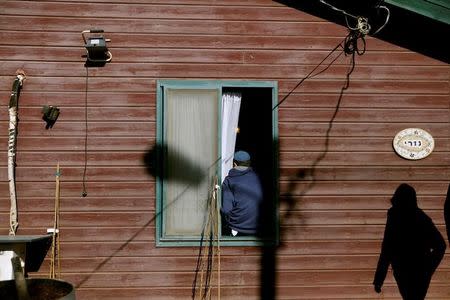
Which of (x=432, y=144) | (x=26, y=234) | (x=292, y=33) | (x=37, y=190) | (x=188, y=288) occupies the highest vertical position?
(x=292, y=33)

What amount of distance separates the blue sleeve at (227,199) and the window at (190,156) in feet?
0.41

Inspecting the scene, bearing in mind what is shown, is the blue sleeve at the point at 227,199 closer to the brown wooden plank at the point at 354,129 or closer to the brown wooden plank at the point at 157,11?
the brown wooden plank at the point at 354,129

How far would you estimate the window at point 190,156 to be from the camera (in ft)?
18.7

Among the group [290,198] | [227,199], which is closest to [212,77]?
[227,199]

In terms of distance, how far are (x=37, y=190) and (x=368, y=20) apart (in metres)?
4.08

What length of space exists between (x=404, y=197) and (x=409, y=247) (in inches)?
22.3

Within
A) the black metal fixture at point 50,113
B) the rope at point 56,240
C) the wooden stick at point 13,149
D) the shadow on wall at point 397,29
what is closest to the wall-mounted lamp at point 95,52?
the black metal fixture at point 50,113

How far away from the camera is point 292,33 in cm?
595

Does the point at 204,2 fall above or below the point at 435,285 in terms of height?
above

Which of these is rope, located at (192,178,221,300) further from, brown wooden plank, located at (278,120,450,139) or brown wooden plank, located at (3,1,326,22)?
brown wooden plank, located at (3,1,326,22)

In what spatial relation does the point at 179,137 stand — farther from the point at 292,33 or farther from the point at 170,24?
the point at 292,33

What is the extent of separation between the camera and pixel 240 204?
5.82 metres

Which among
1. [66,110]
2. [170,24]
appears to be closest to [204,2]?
[170,24]

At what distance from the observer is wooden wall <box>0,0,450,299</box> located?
5.66 m
